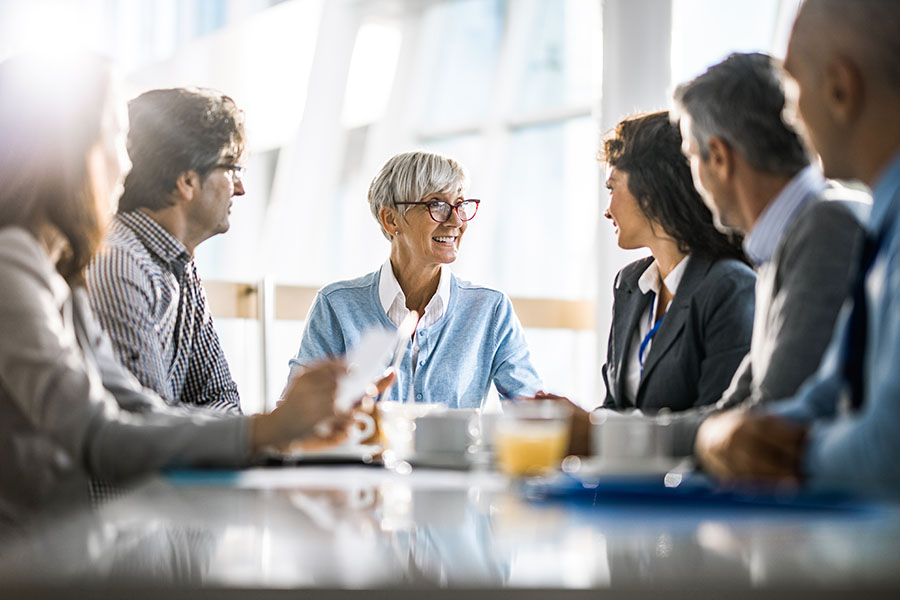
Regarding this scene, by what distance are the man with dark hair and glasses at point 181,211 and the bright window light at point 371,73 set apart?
486 cm

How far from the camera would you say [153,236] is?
223 cm

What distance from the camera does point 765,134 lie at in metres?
1.74

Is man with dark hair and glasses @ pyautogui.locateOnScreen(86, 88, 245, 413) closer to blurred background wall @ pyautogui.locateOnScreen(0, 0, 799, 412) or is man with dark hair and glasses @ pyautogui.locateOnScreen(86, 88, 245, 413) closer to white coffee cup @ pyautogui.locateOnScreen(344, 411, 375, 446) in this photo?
white coffee cup @ pyautogui.locateOnScreen(344, 411, 375, 446)

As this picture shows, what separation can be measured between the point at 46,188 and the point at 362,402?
73 centimetres

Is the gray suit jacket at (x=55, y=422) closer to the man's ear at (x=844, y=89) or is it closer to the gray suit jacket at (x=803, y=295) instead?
the gray suit jacket at (x=803, y=295)

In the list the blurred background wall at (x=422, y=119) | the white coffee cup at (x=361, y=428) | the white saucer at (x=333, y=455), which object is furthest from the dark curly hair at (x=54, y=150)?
the blurred background wall at (x=422, y=119)

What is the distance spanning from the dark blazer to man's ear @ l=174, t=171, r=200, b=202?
108cm

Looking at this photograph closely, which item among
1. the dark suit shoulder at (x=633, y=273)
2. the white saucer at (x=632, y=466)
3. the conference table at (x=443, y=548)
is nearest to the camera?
the conference table at (x=443, y=548)

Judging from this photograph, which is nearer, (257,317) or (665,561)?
(665,561)

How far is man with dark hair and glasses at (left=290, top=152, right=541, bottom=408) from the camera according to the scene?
2748 mm

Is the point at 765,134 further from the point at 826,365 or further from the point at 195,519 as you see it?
the point at 195,519

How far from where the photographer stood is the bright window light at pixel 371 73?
283 inches

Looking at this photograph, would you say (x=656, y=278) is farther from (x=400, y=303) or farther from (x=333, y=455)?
(x=333, y=455)

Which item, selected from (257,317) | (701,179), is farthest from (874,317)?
(257,317)
